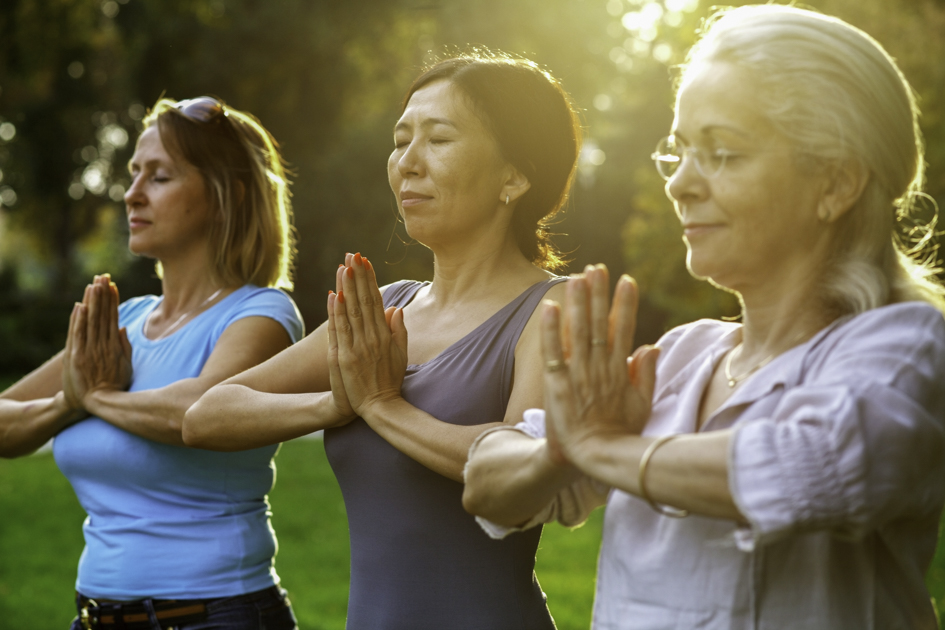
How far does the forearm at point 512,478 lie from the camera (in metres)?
1.69

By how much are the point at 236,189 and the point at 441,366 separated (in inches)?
58.0

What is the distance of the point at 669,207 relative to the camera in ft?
40.5

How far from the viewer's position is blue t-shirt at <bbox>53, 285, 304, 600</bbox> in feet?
9.53

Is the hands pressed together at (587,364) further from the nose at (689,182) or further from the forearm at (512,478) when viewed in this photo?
the nose at (689,182)

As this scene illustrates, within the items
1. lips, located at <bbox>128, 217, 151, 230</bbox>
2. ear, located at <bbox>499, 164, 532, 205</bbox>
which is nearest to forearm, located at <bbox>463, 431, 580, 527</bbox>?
ear, located at <bbox>499, 164, 532, 205</bbox>

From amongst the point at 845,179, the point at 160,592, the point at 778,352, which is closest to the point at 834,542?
the point at 778,352

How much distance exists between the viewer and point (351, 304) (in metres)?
2.22

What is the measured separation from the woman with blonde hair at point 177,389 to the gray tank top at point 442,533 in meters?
0.78

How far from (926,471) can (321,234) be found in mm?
19257

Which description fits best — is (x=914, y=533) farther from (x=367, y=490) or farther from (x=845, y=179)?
(x=367, y=490)

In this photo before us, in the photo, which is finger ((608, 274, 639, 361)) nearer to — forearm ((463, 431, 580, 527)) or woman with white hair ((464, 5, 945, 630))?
woman with white hair ((464, 5, 945, 630))

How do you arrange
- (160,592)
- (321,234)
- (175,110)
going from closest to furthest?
(160,592) < (175,110) < (321,234)

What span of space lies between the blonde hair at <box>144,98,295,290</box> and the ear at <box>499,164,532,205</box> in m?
1.28

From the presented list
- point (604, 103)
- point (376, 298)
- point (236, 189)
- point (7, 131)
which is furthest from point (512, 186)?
point (604, 103)
